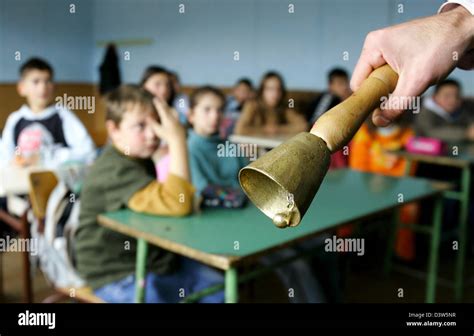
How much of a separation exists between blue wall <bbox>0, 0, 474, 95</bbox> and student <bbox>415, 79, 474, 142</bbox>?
3.02 feet

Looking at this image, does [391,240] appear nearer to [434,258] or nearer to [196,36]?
[434,258]

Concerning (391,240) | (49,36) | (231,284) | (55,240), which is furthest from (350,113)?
(49,36)

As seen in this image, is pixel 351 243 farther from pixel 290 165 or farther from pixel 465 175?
pixel 290 165

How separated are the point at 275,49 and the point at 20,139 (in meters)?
3.39

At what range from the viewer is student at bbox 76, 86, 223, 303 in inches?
68.4

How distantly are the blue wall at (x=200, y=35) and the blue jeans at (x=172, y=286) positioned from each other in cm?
328

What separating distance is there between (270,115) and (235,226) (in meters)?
2.59

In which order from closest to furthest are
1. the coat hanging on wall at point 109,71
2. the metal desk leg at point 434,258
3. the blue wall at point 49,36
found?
the metal desk leg at point 434,258 → the blue wall at point 49,36 → the coat hanging on wall at point 109,71

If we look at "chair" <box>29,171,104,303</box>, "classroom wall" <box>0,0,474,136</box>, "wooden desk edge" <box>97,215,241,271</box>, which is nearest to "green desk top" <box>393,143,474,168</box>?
"classroom wall" <box>0,0,474,136</box>

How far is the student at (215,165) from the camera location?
219 cm

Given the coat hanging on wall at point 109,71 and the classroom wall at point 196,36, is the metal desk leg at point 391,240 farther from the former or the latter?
the coat hanging on wall at point 109,71

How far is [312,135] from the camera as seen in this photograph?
396 millimetres

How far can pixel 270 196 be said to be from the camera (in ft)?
1.37

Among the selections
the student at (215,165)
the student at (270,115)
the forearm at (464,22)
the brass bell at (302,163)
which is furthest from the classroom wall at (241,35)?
the brass bell at (302,163)
